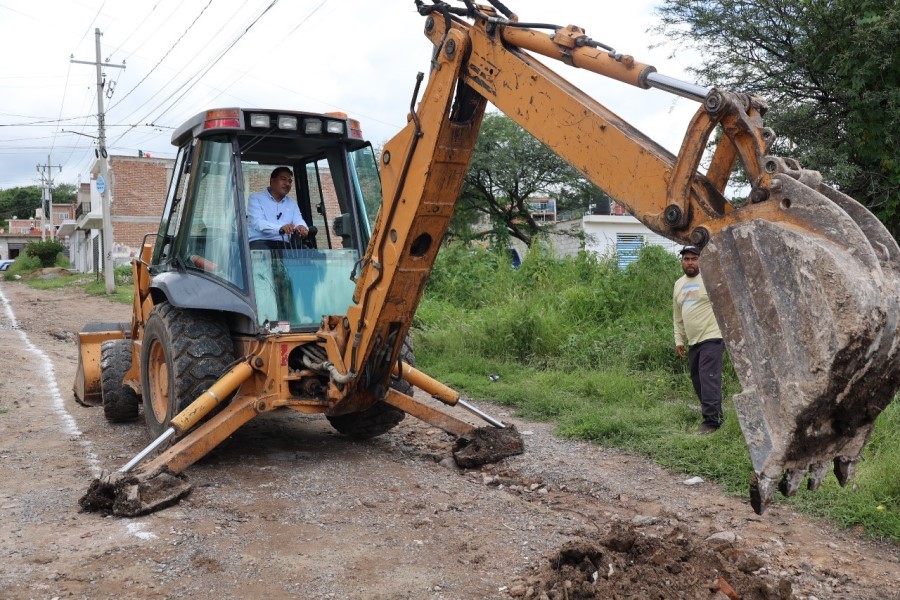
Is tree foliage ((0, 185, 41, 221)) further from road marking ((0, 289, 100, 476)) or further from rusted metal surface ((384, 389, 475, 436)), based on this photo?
rusted metal surface ((384, 389, 475, 436))

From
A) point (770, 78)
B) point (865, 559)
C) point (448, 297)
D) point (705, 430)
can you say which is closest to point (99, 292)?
point (448, 297)

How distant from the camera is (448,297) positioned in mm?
14898

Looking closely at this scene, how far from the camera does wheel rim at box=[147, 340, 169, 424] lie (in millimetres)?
6531

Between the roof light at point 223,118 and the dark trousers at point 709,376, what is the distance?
13.5ft

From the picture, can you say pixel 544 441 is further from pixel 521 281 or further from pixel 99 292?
pixel 99 292

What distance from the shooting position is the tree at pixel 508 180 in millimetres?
26156

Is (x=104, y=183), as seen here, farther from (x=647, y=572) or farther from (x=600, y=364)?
(x=647, y=572)

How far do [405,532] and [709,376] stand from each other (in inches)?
133

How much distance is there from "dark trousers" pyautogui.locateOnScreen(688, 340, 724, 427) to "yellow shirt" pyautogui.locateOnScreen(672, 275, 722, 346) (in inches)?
3.0

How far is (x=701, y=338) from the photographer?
7137 millimetres

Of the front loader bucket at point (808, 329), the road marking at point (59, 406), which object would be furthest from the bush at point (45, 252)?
the front loader bucket at point (808, 329)

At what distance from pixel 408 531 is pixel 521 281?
9.75 m

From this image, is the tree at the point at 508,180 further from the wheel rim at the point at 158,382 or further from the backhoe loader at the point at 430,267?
the wheel rim at the point at 158,382

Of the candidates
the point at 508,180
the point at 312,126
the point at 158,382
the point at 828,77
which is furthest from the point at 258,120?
the point at 508,180
